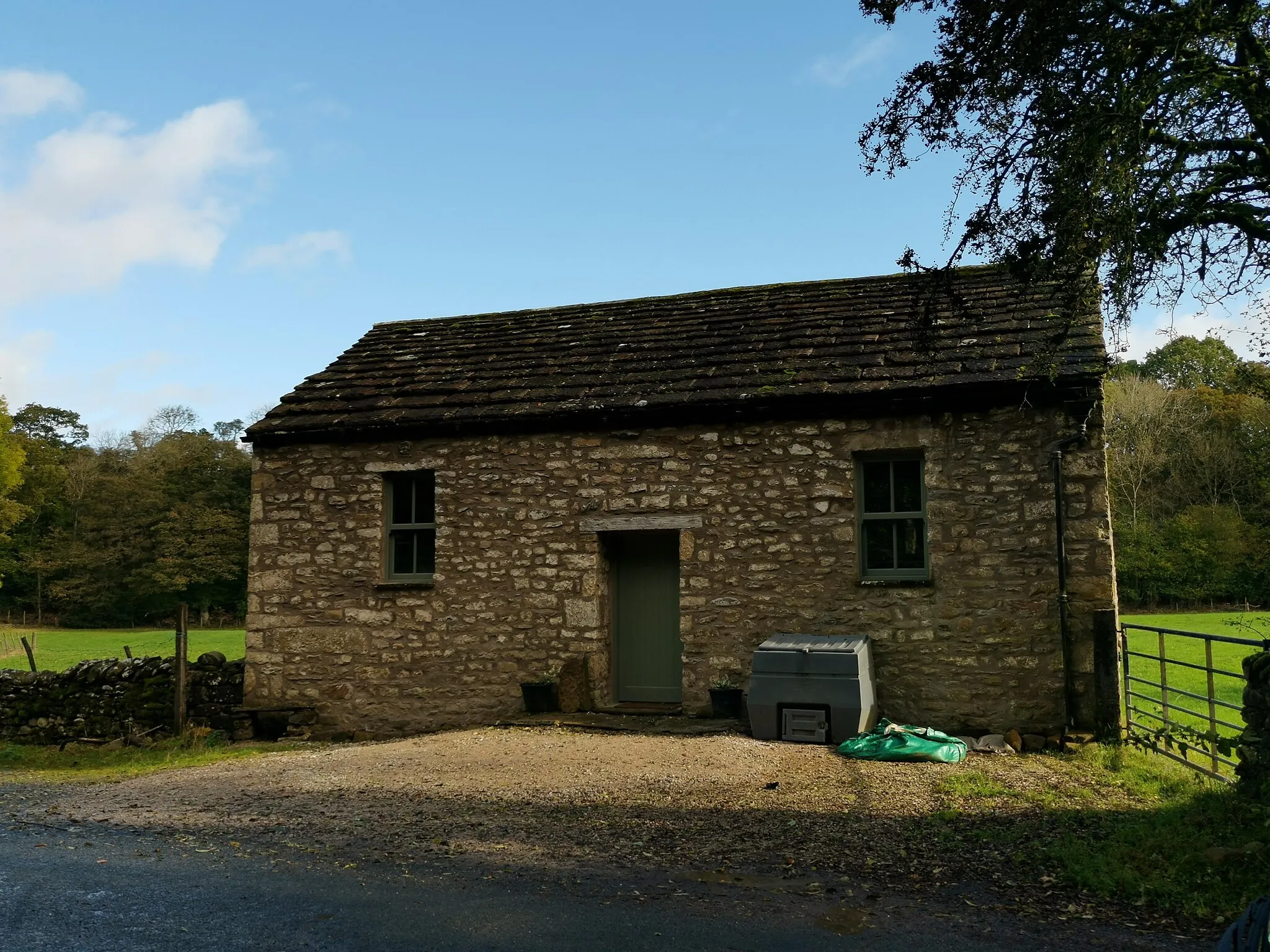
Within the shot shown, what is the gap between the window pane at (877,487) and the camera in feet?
35.9

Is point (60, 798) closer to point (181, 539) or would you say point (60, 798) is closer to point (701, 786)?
point (701, 786)

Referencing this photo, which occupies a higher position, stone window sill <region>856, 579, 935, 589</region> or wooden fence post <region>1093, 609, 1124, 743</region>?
stone window sill <region>856, 579, 935, 589</region>

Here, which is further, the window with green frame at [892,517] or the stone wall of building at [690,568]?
the window with green frame at [892,517]

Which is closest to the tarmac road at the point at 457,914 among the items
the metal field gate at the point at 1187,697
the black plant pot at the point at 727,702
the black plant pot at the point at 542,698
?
the metal field gate at the point at 1187,697

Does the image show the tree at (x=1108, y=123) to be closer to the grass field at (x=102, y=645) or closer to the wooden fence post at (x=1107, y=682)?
the wooden fence post at (x=1107, y=682)

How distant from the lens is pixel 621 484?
38.0 feet

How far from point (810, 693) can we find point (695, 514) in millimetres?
2655

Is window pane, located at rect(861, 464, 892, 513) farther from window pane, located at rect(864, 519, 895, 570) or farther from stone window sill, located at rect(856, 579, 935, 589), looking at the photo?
stone window sill, located at rect(856, 579, 935, 589)

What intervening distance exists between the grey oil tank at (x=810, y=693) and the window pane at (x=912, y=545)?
139cm

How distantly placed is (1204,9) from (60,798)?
34.3ft

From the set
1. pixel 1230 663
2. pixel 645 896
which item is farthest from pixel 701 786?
pixel 1230 663

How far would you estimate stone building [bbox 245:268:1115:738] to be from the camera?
10227 mm

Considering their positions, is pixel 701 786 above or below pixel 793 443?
below

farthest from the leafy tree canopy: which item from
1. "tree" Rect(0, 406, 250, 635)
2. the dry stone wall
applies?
the dry stone wall
